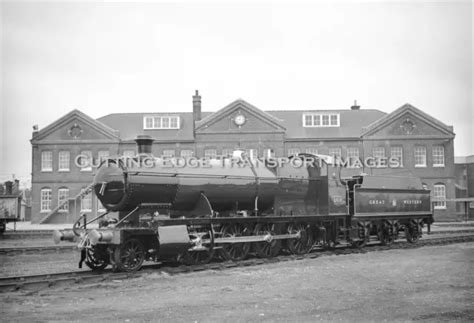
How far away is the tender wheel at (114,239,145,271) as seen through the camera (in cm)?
1291

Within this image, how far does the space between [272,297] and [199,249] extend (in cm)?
472

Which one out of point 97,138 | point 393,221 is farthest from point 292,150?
point 393,221

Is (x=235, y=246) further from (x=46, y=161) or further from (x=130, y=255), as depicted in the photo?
(x=46, y=161)

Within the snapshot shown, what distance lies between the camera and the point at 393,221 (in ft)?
70.8

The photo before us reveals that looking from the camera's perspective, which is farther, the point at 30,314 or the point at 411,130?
the point at 411,130

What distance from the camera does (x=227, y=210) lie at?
15.7 m

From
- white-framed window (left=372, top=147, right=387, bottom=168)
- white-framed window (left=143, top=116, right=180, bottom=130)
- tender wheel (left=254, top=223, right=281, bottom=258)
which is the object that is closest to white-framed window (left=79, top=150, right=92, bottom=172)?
white-framed window (left=143, top=116, right=180, bottom=130)

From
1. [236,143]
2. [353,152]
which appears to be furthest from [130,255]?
[353,152]

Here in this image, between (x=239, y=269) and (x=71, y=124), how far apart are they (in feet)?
107

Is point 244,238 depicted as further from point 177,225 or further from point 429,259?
point 429,259

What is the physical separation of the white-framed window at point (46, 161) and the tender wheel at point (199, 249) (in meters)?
31.3

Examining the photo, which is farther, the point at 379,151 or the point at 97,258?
the point at 379,151

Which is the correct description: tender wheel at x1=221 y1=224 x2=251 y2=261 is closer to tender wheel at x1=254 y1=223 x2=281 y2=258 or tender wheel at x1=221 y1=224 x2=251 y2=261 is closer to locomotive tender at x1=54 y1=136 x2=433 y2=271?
locomotive tender at x1=54 y1=136 x2=433 y2=271

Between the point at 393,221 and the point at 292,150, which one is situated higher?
the point at 292,150
